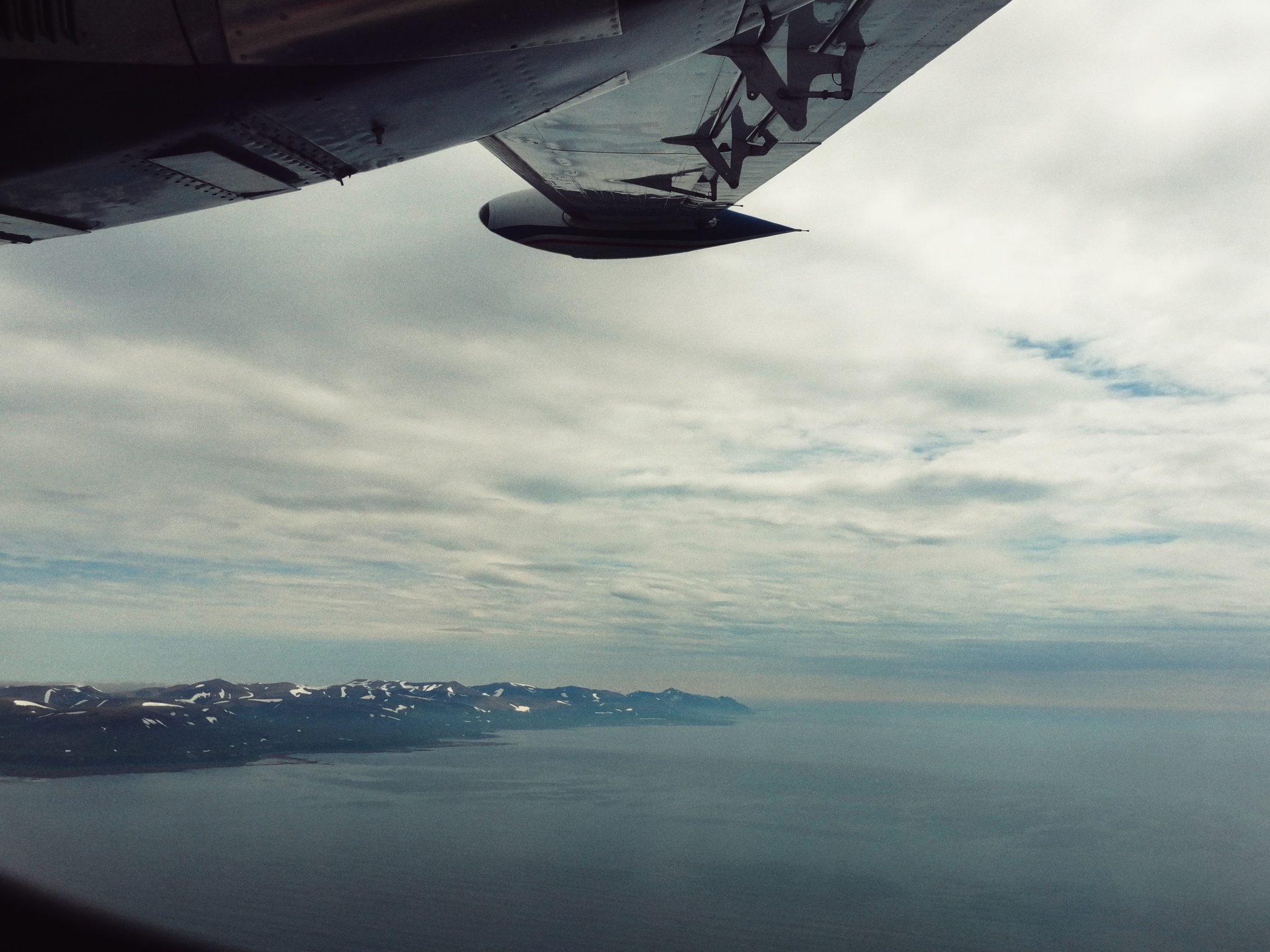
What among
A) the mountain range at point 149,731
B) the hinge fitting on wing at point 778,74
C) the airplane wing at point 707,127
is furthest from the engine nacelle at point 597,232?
the mountain range at point 149,731

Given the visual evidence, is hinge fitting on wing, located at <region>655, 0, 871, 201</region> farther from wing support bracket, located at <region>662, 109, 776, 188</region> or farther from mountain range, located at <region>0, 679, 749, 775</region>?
mountain range, located at <region>0, 679, 749, 775</region>

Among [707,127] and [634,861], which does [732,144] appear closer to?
[707,127]

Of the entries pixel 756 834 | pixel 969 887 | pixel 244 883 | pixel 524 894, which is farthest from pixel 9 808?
pixel 969 887

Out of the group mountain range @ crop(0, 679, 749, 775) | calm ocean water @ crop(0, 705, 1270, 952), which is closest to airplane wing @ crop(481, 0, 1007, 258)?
calm ocean water @ crop(0, 705, 1270, 952)

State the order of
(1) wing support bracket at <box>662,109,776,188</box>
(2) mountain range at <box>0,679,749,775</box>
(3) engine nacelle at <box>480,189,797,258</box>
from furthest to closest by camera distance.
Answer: (2) mountain range at <box>0,679,749,775</box> → (3) engine nacelle at <box>480,189,797,258</box> → (1) wing support bracket at <box>662,109,776,188</box>

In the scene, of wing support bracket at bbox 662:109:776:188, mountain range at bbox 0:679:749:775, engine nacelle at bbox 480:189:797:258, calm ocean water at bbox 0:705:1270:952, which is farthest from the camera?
mountain range at bbox 0:679:749:775

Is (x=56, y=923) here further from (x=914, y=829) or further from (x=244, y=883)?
(x=914, y=829)

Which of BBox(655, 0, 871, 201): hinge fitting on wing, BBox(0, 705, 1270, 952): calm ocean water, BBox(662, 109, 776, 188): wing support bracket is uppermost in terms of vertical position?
BBox(662, 109, 776, 188): wing support bracket
